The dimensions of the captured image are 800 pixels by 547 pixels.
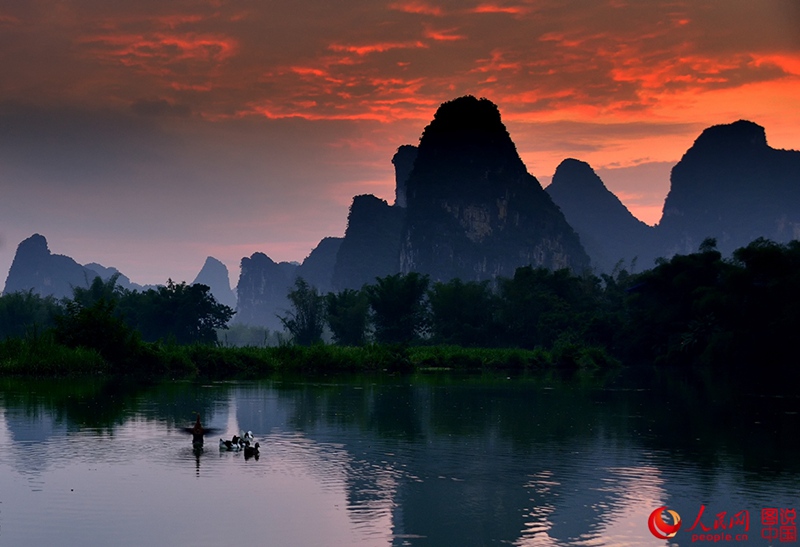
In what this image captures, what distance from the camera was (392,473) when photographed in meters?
15.5

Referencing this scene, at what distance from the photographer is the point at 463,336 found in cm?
7912

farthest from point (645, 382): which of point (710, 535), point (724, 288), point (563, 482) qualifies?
point (710, 535)

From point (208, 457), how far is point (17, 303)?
3063 inches

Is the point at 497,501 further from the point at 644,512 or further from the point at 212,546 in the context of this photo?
the point at 212,546

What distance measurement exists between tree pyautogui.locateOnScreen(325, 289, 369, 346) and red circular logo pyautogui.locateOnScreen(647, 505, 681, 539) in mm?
70642

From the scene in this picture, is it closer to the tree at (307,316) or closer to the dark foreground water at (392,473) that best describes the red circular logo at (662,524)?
the dark foreground water at (392,473)

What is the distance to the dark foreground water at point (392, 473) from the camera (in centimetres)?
1134

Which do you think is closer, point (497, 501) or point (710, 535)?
point (710, 535)

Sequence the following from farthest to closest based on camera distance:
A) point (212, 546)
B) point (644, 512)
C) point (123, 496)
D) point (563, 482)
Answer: point (563, 482)
point (123, 496)
point (644, 512)
point (212, 546)

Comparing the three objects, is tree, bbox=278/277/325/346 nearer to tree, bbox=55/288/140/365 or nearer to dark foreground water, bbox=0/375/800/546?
tree, bbox=55/288/140/365

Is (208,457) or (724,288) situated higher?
(724,288)

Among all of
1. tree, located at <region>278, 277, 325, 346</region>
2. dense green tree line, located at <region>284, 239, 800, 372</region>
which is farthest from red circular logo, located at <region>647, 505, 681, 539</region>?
tree, located at <region>278, 277, 325, 346</region>

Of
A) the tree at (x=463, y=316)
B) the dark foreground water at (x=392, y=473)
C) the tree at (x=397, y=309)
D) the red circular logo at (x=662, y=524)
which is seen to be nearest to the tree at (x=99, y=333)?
the dark foreground water at (x=392, y=473)

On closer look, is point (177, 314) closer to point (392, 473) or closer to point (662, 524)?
point (392, 473)
